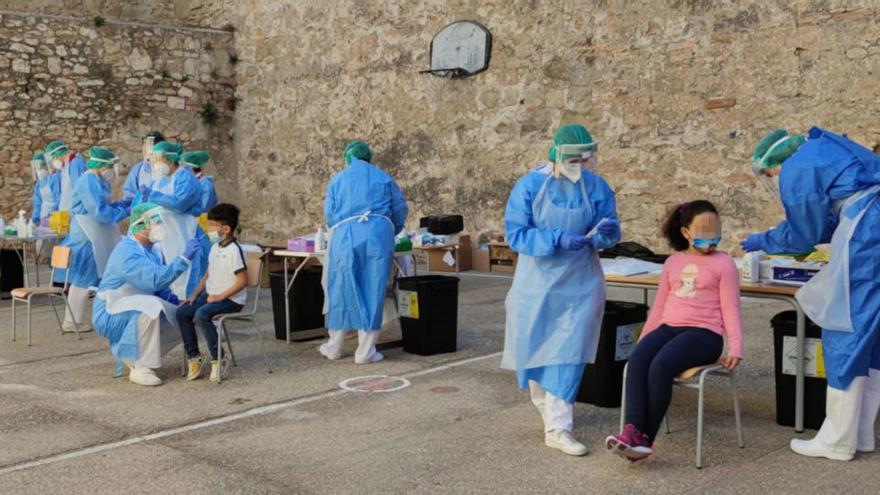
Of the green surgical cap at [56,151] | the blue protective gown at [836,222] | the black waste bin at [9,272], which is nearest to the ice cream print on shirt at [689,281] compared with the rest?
the blue protective gown at [836,222]

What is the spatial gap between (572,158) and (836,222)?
1.15m

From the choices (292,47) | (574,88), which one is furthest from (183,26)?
(574,88)

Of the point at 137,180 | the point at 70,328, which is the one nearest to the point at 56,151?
the point at 137,180

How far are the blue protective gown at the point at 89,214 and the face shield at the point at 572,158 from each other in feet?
17.0

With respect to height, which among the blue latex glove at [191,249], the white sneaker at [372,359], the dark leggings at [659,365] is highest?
the blue latex glove at [191,249]

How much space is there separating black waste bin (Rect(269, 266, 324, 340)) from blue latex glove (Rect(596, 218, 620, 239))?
3.53 m

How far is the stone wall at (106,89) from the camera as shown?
13.7m

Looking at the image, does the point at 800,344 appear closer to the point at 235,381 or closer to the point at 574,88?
the point at 235,381

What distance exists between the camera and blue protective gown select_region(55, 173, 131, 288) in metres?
8.22

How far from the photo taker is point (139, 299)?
5832mm

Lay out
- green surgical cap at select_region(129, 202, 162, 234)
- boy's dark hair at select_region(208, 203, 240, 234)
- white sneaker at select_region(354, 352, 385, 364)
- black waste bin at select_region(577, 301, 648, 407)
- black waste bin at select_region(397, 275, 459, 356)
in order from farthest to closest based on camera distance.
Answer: black waste bin at select_region(397, 275, 459, 356), white sneaker at select_region(354, 352, 385, 364), boy's dark hair at select_region(208, 203, 240, 234), green surgical cap at select_region(129, 202, 162, 234), black waste bin at select_region(577, 301, 648, 407)

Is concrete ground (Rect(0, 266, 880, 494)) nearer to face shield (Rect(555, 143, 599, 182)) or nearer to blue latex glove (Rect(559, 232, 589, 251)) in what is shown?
blue latex glove (Rect(559, 232, 589, 251))

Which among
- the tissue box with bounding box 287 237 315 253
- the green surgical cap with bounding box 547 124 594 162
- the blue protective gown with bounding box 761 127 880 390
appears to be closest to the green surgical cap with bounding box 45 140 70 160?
the tissue box with bounding box 287 237 315 253

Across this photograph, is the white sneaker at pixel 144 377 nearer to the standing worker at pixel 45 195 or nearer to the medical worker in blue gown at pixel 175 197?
the medical worker in blue gown at pixel 175 197
